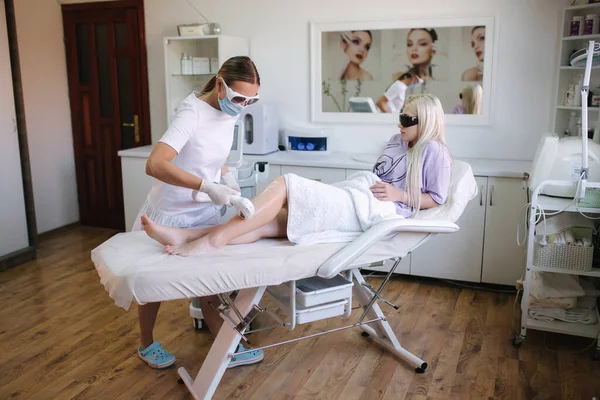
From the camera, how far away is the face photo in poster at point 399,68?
3.54m

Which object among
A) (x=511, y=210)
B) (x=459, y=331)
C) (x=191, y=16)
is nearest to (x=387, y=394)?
(x=459, y=331)

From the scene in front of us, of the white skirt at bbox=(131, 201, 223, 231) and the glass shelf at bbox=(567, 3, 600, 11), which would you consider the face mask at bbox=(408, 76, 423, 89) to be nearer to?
the glass shelf at bbox=(567, 3, 600, 11)

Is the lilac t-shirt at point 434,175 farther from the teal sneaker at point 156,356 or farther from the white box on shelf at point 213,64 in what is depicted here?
the white box on shelf at point 213,64

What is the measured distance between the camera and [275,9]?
397 centimetres

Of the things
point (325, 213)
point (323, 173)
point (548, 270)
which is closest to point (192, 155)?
point (325, 213)

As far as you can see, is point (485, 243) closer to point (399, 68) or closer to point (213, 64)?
point (399, 68)

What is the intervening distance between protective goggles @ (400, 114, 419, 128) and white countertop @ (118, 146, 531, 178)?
0.88 meters

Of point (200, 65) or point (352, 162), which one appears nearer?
point (352, 162)

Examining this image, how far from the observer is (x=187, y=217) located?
2.34 metres

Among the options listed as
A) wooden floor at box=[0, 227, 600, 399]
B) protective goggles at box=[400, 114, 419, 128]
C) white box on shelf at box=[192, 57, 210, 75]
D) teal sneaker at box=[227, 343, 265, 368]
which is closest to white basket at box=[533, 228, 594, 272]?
wooden floor at box=[0, 227, 600, 399]

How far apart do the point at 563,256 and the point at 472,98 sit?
1306 millimetres

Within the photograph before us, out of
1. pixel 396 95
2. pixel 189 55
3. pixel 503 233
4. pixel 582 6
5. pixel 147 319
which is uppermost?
pixel 582 6

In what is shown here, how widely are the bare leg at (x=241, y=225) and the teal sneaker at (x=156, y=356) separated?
68cm

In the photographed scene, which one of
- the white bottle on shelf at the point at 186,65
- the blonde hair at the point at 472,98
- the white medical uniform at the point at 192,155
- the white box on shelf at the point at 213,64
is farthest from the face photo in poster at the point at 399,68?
the white medical uniform at the point at 192,155
